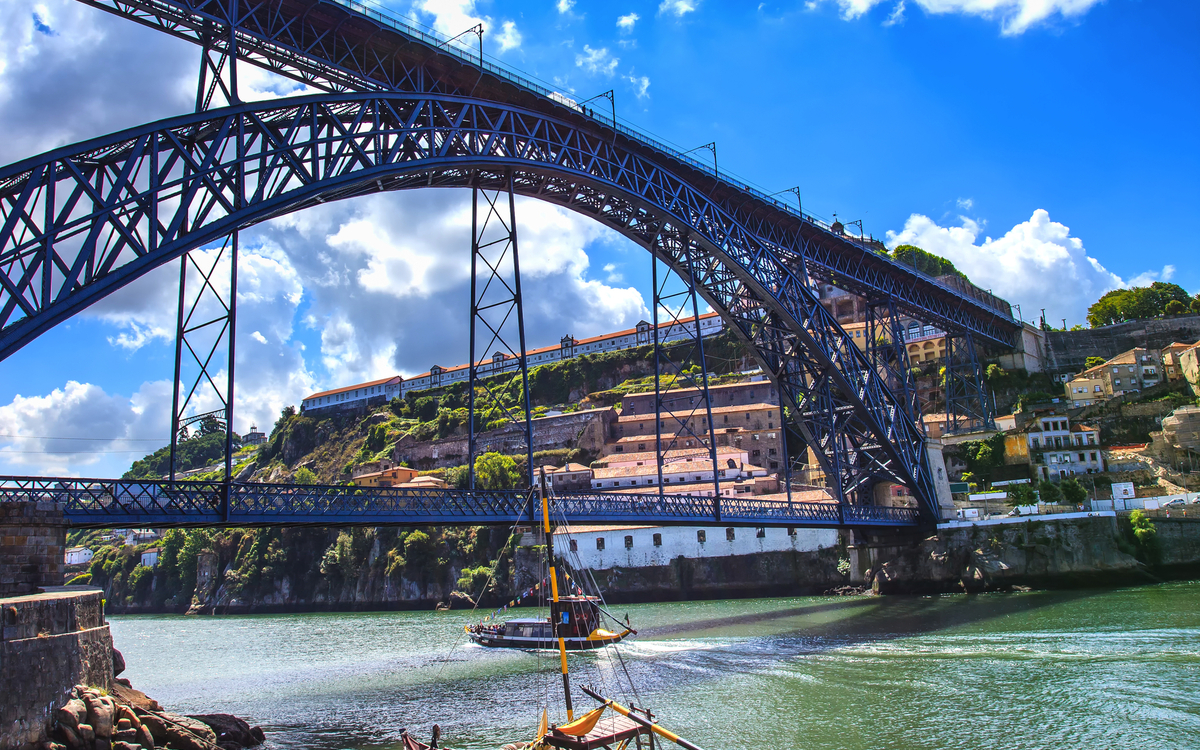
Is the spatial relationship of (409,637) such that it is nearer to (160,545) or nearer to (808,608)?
(808,608)

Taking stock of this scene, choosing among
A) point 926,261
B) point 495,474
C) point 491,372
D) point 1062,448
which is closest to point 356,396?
point 491,372

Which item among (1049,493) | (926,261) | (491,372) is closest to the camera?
(1049,493)

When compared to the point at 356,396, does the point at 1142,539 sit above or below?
below

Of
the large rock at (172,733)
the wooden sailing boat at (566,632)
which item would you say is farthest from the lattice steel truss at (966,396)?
the large rock at (172,733)

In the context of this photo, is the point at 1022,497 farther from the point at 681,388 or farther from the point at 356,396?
the point at 356,396

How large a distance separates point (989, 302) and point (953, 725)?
57.1m

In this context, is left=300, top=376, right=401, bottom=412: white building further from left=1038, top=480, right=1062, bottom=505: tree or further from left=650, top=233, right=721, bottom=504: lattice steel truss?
left=1038, top=480, right=1062, bottom=505: tree

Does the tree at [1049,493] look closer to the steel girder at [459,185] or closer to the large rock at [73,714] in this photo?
the steel girder at [459,185]

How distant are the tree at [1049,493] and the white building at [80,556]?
10589cm

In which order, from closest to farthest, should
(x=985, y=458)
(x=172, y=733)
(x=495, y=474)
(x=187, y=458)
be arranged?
(x=172, y=733) < (x=985, y=458) < (x=495, y=474) < (x=187, y=458)

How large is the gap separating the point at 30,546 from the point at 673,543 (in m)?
42.8

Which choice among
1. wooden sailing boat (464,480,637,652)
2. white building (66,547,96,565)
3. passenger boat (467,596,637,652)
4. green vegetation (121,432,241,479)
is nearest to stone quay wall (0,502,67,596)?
wooden sailing boat (464,480,637,652)

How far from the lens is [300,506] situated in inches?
853

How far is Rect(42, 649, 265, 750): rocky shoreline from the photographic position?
13633 mm
